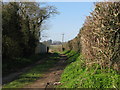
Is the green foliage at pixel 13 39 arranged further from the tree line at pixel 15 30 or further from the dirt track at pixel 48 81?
the dirt track at pixel 48 81

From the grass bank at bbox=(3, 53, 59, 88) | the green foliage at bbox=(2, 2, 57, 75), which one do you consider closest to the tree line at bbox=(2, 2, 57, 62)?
the green foliage at bbox=(2, 2, 57, 75)

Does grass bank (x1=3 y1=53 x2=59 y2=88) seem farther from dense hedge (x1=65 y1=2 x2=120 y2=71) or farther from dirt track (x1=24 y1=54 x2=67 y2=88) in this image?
dense hedge (x1=65 y1=2 x2=120 y2=71)

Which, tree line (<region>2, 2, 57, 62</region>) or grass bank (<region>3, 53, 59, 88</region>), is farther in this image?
tree line (<region>2, 2, 57, 62</region>)

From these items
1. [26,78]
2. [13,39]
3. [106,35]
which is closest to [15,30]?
[13,39]

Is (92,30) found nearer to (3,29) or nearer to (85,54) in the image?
(85,54)

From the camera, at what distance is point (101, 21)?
31.9ft

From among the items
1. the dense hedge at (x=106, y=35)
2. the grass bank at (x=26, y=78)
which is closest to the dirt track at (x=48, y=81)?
the grass bank at (x=26, y=78)

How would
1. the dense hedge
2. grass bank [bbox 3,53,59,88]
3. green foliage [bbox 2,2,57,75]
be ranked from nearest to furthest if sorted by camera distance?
the dense hedge
grass bank [bbox 3,53,59,88]
green foliage [bbox 2,2,57,75]

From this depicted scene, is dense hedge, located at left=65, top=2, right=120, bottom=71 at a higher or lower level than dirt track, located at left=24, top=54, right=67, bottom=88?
higher

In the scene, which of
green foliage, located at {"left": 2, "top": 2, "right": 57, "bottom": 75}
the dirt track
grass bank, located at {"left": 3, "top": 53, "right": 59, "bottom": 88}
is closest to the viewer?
the dirt track

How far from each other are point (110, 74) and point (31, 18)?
30256 millimetres

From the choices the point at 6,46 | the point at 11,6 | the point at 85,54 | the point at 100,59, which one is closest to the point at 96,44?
the point at 100,59

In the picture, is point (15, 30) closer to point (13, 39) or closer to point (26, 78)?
point (13, 39)

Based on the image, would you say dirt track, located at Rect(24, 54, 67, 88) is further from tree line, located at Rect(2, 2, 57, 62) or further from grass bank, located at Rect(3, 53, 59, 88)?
tree line, located at Rect(2, 2, 57, 62)
